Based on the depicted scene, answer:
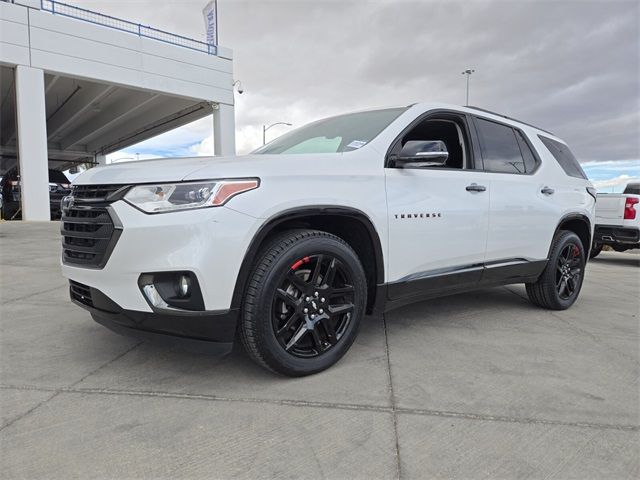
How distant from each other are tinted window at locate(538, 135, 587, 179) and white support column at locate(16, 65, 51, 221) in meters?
16.9

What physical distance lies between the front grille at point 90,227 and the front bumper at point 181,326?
0.22 metres

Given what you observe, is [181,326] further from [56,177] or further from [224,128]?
[224,128]

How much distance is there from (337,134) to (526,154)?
78.9 inches

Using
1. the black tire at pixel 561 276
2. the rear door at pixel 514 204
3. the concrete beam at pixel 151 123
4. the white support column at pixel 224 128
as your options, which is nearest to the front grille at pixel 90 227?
the rear door at pixel 514 204

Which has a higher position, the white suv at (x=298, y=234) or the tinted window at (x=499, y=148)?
the tinted window at (x=499, y=148)

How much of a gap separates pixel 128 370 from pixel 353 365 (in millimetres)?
1393

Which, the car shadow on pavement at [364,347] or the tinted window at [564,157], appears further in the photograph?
the tinted window at [564,157]

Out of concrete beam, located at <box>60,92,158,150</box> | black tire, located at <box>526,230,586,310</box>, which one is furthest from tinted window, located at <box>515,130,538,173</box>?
concrete beam, located at <box>60,92,158,150</box>

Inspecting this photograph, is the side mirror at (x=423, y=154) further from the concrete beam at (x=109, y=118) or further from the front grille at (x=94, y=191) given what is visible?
the concrete beam at (x=109, y=118)

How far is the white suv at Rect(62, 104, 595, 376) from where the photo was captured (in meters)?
2.29

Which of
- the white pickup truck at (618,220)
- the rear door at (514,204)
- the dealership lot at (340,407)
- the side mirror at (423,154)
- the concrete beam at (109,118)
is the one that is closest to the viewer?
the dealership lot at (340,407)

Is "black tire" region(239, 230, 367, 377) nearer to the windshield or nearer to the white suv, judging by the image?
the white suv

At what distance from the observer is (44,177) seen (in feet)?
52.9

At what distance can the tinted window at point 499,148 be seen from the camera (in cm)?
382
